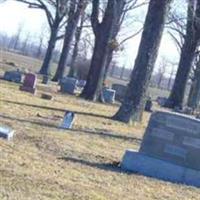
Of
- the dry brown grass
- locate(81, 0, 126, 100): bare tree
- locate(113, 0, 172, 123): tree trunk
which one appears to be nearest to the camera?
the dry brown grass

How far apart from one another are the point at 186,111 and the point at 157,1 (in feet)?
66.0

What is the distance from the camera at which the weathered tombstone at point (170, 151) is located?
10414 mm

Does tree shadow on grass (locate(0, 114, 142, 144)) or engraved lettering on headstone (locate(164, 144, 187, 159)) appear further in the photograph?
tree shadow on grass (locate(0, 114, 142, 144))

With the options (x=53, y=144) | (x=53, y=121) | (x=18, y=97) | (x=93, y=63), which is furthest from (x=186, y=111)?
(x=53, y=144)

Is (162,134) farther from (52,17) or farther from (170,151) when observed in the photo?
(52,17)

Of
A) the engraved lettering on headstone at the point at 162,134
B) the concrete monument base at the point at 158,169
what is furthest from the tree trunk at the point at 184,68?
the concrete monument base at the point at 158,169

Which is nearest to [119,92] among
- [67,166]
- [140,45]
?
[140,45]

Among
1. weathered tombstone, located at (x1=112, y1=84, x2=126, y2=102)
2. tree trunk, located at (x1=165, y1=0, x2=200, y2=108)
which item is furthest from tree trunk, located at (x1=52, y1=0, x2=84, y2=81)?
tree trunk, located at (x1=165, y1=0, x2=200, y2=108)

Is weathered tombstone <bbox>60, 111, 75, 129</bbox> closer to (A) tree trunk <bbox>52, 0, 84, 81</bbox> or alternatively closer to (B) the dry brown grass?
(B) the dry brown grass

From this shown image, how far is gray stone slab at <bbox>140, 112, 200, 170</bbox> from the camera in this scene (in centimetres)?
1059

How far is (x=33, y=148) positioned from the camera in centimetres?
1055

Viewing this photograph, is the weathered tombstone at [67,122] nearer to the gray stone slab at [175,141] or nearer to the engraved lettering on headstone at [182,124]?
the gray stone slab at [175,141]

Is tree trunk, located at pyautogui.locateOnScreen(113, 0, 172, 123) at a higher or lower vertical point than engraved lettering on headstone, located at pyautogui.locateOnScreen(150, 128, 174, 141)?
higher

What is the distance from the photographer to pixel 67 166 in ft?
31.1
